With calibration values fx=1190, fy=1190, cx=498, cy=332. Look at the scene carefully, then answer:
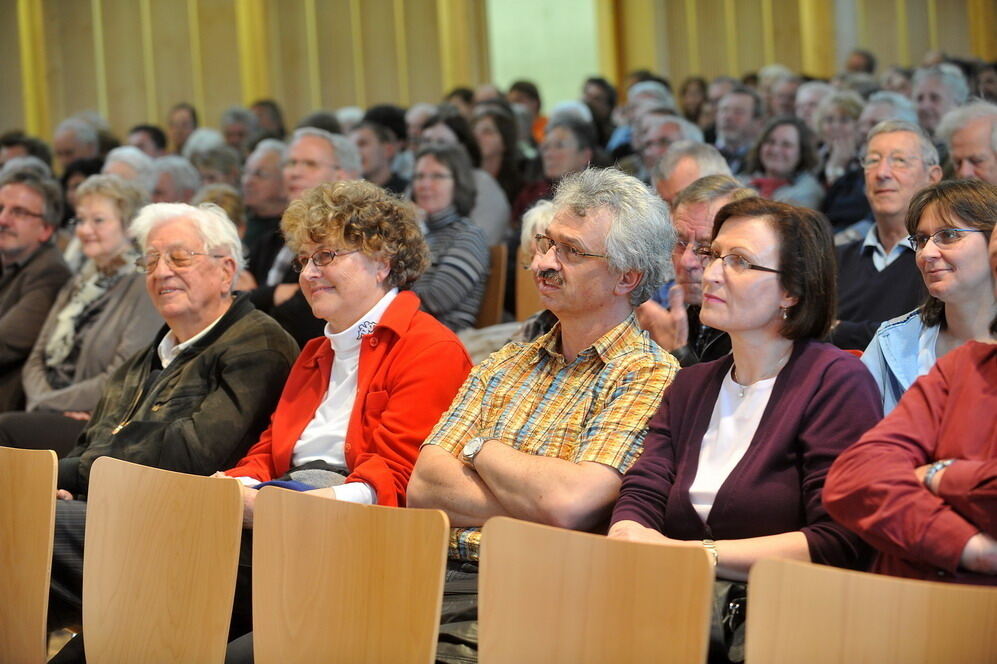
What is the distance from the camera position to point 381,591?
1.92m

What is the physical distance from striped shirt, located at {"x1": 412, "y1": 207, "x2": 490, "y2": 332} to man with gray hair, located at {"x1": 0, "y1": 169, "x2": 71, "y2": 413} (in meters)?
1.47

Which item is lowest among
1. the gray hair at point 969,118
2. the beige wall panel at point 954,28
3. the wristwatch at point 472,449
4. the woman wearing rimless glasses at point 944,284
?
the wristwatch at point 472,449

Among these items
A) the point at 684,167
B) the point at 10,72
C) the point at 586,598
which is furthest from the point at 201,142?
the point at 586,598

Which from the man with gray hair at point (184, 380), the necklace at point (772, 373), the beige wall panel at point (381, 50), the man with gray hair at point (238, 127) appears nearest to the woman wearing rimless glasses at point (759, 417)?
the necklace at point (772, 373)

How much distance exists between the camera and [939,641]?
1.51 m

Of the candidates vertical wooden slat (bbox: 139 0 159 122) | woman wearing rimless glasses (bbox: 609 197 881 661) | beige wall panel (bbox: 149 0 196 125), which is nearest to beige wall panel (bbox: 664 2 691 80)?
beige wall panel (bbox: 149 0 196 125)

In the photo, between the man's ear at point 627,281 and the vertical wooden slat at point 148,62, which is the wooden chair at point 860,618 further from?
the vertical wooden slat at point 148,62

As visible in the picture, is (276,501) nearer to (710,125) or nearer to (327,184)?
(327,184)

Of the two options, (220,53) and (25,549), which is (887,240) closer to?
(25,549)

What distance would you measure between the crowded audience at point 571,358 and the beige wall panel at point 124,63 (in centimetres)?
567

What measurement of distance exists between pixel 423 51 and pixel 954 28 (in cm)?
456

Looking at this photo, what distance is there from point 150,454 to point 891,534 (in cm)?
189

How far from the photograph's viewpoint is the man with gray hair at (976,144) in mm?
3754

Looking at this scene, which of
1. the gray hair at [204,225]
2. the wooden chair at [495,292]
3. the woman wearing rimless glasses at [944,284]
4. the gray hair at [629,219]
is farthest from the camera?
the wooden chair at [495,292]
